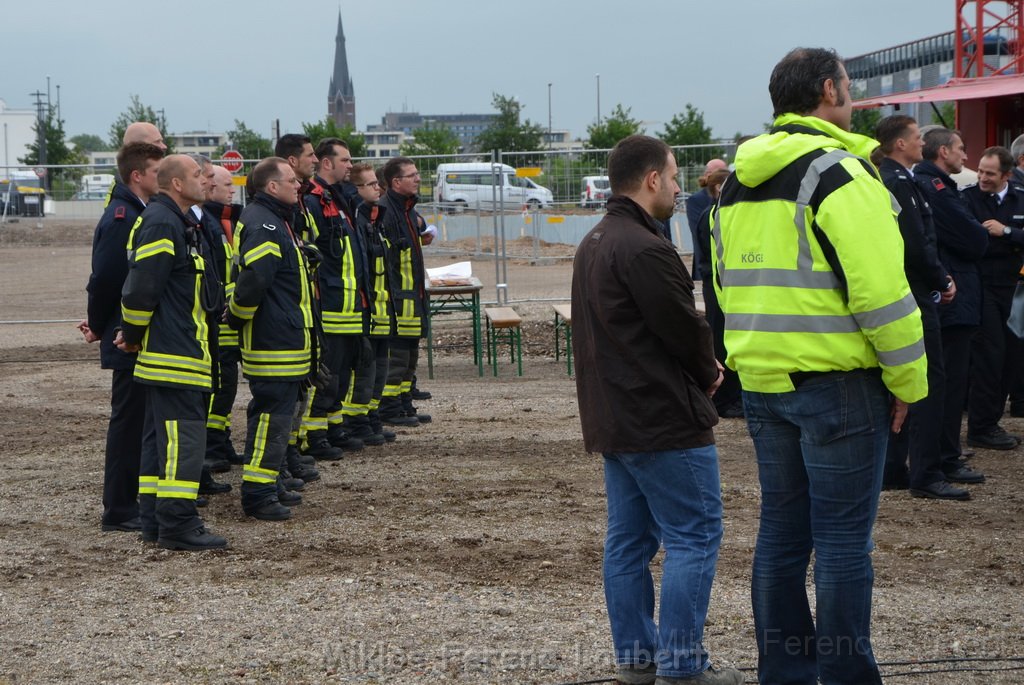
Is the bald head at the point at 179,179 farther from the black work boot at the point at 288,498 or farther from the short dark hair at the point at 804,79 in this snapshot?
the short dark hair at the point at 804,79

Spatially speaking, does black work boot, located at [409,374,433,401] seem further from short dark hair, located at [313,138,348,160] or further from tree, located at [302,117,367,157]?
tree, located at [302,117,367,157]

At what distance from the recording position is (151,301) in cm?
627

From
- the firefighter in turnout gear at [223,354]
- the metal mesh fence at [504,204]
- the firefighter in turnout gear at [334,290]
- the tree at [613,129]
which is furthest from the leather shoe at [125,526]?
the tree at [613,129]

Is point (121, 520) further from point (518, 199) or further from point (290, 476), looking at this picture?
point (518, 199)

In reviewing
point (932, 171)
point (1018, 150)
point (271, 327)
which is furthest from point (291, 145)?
point (1018, 150)

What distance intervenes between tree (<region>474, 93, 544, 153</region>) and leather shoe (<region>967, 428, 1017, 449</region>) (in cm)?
3789

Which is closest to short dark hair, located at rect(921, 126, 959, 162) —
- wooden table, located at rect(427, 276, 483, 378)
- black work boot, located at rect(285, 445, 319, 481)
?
black work boot, located at rect(285, 445, 319, 481)

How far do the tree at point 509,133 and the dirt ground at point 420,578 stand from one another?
1514 inches

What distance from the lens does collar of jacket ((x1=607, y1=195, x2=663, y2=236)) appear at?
4.36 meters

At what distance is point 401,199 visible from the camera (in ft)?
33.1

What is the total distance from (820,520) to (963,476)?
419 centimetres

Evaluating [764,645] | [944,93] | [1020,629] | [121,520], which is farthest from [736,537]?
[944,93]

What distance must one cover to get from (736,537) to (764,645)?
236cm

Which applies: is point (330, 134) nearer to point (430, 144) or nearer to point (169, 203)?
point (430, 144)
